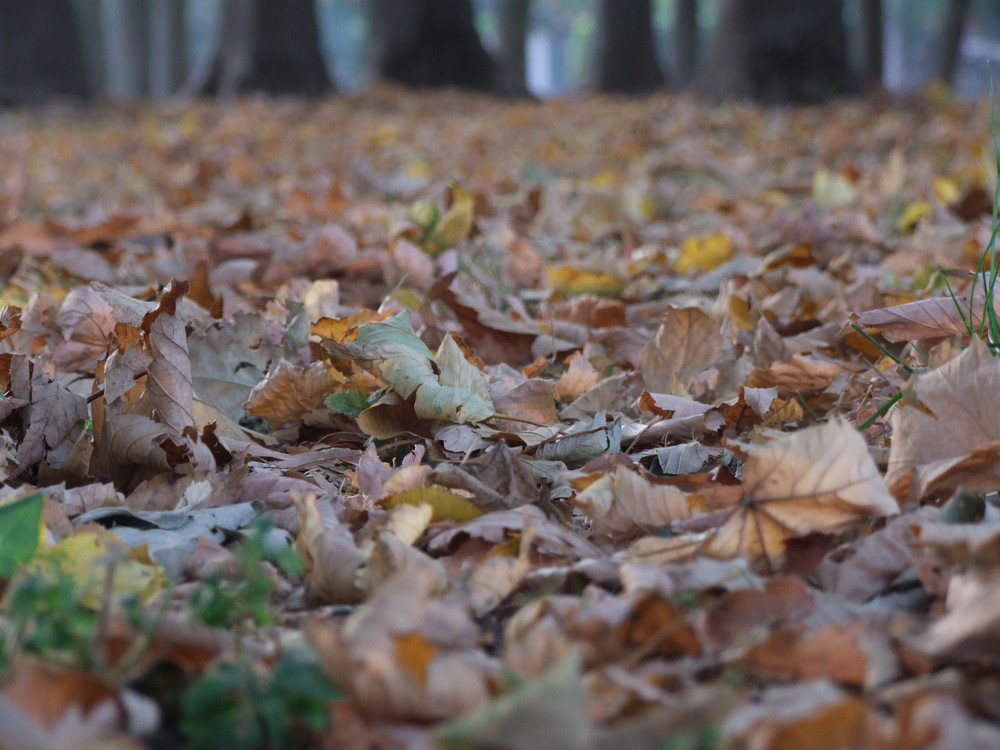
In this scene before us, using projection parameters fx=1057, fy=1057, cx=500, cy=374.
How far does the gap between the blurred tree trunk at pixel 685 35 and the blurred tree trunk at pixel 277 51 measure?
9.65 m

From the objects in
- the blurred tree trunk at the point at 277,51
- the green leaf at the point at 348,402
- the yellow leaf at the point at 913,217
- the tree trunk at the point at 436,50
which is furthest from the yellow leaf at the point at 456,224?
the tree trunk at the point at 436,50

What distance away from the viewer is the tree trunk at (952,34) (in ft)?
56.0

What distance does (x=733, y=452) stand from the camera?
4.98 ft

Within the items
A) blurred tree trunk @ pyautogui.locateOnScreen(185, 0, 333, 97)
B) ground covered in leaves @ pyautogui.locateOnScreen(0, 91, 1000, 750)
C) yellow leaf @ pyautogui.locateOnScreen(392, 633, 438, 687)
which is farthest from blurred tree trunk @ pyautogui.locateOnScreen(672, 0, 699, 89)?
yellow leaf @ pyautogui.locateOnScreen(392, 633, 438, 687)

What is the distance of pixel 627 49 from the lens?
16.4 metres

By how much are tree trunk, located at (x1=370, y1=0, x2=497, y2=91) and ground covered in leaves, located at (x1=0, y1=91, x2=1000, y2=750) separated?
1065cm

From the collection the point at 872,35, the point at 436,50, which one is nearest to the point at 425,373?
the point at 436,50

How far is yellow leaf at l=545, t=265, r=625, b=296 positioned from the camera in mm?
2541

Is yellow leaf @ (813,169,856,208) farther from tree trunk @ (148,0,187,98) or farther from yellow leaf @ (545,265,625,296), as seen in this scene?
tree trunk @ (148,0,187,98)

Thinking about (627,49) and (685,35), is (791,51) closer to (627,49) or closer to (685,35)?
(627,49)

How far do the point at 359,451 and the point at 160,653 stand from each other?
698mm

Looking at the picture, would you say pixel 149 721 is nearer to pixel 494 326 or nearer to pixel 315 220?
pixel 494 326

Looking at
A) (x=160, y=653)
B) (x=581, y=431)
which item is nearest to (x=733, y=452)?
(x=581, y=431)

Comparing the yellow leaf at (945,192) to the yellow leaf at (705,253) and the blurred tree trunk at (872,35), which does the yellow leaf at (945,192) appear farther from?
the blurred tree trunk at (872,35)
